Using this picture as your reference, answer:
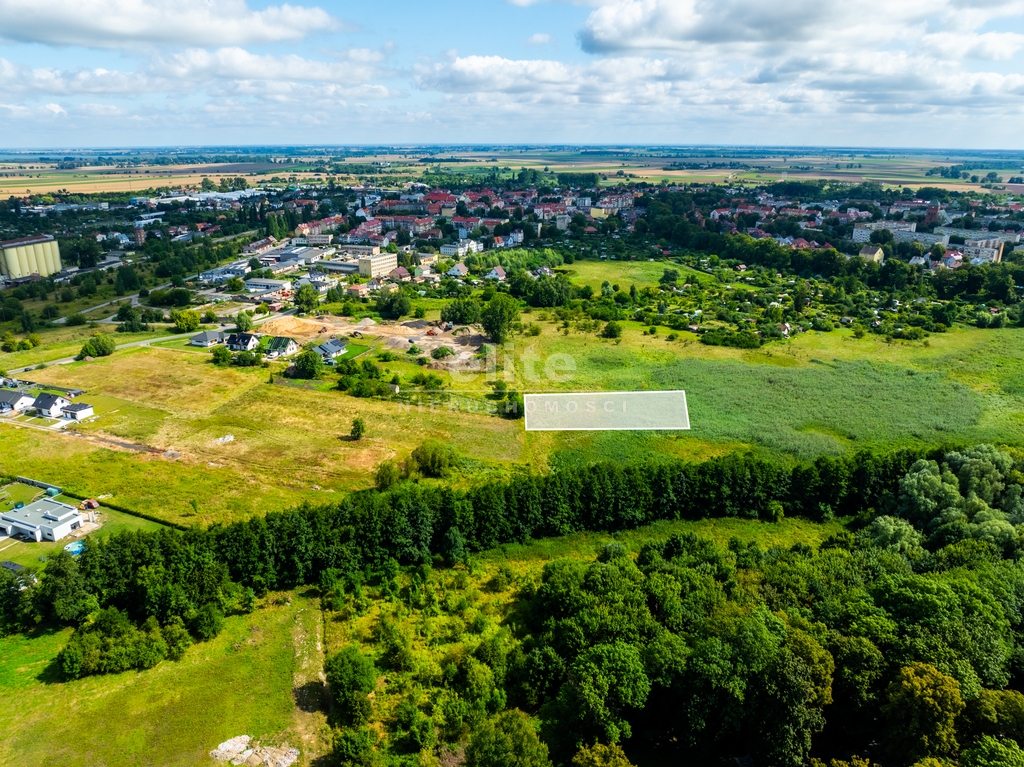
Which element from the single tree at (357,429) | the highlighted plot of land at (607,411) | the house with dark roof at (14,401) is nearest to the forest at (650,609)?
the single tree at (357,429)

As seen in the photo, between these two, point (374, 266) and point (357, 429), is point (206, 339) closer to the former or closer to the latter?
point (357, 429)

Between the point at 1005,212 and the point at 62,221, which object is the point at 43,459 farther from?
the point at 1005,212

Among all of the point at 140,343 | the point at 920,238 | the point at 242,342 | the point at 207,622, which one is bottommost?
the point at 207,622

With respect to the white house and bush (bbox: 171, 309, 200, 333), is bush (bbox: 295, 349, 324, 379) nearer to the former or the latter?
bush (bbox: 171, 309, 200, 333)

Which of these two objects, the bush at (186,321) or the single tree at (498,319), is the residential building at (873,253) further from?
the bush at (186,321)

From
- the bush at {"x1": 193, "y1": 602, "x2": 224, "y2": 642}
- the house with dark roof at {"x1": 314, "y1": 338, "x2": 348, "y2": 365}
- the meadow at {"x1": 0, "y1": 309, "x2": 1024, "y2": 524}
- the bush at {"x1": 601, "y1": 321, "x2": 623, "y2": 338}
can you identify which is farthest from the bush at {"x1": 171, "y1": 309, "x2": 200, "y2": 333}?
the bush at {"x1": 193, "y1": 602, "x2": 224, "y2": 642}

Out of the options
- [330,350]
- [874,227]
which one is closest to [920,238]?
[874,227]
